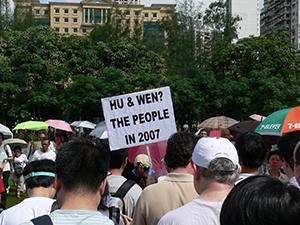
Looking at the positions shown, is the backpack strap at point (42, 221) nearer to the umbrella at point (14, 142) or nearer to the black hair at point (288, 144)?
the black hair at point (288, 144)

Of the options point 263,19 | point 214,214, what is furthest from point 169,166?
point 263,19

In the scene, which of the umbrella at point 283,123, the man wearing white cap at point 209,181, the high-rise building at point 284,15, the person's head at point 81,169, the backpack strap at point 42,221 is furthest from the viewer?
the high-rise building at point 284,15

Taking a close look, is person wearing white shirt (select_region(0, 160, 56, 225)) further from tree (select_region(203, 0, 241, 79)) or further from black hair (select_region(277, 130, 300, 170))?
tree (select_region(203, 0, 241, 79))

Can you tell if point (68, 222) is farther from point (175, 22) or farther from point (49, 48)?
point (175, 22)

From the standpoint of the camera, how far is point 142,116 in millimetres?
5117

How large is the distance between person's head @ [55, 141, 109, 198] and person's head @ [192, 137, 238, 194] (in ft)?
2.02

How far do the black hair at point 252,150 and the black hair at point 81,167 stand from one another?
5.90 ft

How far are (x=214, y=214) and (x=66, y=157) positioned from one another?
899mm

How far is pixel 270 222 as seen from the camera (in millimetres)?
1257

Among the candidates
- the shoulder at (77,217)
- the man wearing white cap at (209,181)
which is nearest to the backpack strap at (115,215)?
the man wearing white cap at (209,181)

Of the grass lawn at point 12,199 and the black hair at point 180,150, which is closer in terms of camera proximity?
the black hair at point 180,150

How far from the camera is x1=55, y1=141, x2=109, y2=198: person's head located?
6.38 feet

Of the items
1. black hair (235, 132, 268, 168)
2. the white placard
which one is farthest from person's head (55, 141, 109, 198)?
the white placard

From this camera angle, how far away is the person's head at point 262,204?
1.26 meters
